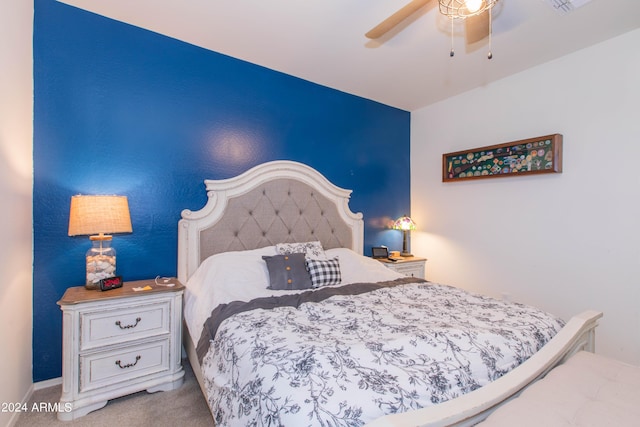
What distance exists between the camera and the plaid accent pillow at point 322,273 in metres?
2.28

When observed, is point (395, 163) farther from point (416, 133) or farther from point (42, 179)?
point (42, 179)

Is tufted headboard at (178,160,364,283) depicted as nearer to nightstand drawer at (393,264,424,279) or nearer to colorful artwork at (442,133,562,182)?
nightstand drawer at (393,264,424,279)

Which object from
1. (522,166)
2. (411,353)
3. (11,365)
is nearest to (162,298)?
(11,365)

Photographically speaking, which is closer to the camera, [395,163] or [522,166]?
[522,166]

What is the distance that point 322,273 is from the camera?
231 cm

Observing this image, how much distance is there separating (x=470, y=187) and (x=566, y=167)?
0.87 m

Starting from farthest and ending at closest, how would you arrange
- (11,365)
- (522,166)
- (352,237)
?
(352,237) → (522,166) → (11,365)

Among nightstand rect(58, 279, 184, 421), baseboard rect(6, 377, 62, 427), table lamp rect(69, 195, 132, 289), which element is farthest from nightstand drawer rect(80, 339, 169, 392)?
table lamp rect(69, 195, 132, 289)

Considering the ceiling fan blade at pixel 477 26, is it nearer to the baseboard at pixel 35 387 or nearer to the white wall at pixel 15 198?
the white wall at pixel 15 198

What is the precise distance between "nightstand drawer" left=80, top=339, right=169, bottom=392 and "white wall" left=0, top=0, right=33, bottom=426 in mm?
332

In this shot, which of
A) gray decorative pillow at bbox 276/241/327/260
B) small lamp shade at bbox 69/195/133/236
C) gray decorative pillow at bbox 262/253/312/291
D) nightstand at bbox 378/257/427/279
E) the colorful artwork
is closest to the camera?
small lamp shade at bbox 69/195/133/236

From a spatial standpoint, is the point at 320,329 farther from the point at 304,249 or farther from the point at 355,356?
the point at 304,249

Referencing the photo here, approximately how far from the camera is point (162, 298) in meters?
1.95

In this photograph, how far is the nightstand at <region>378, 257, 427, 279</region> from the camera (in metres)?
3.24
